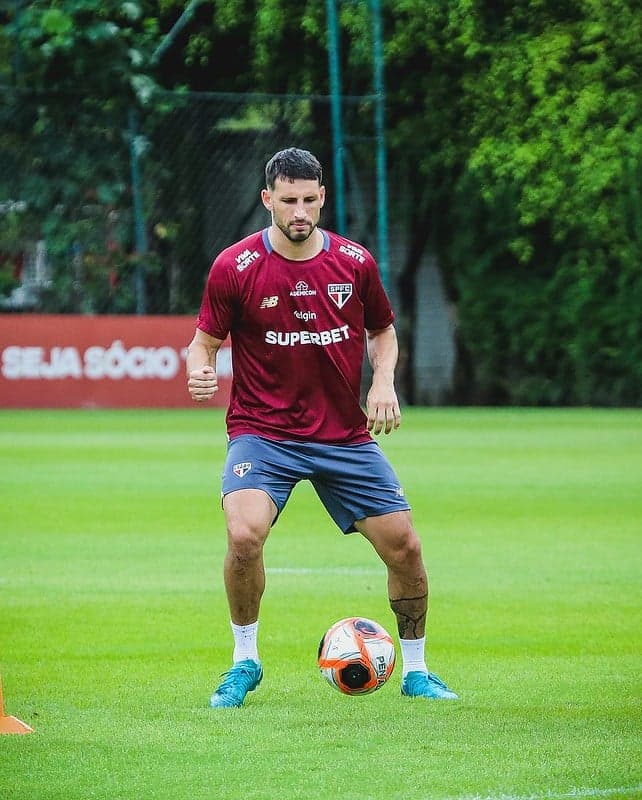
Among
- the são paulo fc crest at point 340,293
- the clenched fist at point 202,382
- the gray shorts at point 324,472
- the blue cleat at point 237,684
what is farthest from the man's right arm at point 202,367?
the blue cleat at point 237,684

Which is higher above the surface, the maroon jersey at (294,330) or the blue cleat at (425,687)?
the maroon jersey at (294,330)

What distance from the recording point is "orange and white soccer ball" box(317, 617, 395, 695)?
685cm

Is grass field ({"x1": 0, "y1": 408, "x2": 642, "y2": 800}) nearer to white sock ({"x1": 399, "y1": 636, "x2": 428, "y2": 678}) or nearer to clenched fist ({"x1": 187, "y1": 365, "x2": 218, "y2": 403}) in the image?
white sock ({"x1": 399, "y1": 636, "x2": 428, "y2": 678})

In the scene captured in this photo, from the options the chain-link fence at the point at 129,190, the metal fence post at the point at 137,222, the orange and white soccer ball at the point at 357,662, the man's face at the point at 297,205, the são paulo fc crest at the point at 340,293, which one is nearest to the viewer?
the orange and white soccer ball at the point at 357,662

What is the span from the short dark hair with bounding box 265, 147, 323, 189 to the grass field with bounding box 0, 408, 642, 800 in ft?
6.89

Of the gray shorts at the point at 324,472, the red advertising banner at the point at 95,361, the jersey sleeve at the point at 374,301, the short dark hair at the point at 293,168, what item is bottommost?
the red advertising banner at the point at 95,361

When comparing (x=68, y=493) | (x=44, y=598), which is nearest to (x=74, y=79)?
(x=68, y=493)

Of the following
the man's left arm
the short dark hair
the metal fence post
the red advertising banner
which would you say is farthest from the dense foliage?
the short dark hair

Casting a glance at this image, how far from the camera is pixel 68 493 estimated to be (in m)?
16.2

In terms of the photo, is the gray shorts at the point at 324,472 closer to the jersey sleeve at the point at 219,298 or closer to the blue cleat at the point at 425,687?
the jersey sleeve at the point at 219,298

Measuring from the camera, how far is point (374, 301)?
7.33 meters

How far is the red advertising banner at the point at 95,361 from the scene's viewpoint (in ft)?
91.7

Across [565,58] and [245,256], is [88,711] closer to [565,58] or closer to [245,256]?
[245,256]

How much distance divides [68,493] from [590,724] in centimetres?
1030
